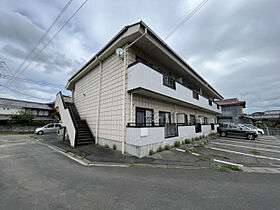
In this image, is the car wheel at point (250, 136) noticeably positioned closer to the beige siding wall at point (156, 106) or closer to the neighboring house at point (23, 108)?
the beige siding wall at point (156, 106)

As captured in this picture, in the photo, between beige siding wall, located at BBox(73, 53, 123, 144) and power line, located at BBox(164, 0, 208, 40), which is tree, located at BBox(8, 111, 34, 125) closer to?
beige siding wall, located at BBox(73, 53, 123, 144)

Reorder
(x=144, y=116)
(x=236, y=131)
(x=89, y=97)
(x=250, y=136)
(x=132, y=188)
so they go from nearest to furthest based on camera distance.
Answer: (x=132, y=188) → (x=144, y=116) → (x=89, y=97) → (x=250, y=136) → (x=236, y=131)

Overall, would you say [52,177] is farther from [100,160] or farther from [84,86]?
[84,86]

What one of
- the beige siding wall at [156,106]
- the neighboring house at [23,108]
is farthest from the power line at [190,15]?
the neighboring house at [23,108]

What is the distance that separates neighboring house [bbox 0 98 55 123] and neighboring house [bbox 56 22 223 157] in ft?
75.0

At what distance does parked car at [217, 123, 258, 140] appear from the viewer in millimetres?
11955

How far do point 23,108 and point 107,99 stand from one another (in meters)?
28.5

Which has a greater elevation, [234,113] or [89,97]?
[89,97]

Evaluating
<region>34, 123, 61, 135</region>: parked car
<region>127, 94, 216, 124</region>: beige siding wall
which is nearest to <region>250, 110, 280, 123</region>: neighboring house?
<region>127, 94, 216, 124</region>: beige siding wall

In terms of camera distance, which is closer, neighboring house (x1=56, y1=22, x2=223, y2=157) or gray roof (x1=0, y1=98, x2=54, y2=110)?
neighboring house (x1=56, y1=22, x2=223, y2=157)

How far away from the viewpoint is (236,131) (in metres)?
13.1

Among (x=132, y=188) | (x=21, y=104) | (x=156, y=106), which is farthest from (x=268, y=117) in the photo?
(x=21, y=104)

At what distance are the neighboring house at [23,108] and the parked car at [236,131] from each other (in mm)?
33118

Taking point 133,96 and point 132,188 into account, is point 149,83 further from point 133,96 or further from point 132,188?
point 132,188
